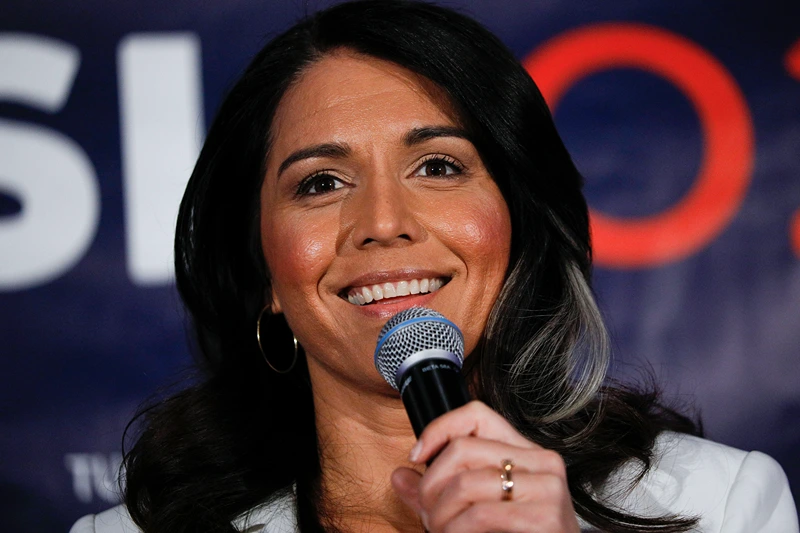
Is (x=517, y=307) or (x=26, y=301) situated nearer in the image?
(x=517, y=307)

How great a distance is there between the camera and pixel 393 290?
5.15ft

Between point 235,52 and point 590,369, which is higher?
point 235,52

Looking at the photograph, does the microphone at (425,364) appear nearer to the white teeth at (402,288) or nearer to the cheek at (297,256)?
the white teeth at (402,288)

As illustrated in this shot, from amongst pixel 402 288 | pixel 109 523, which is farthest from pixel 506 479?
pixel 109 523

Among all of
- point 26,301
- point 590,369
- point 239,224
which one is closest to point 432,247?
point 590,369

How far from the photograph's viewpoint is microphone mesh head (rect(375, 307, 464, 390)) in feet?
3.65

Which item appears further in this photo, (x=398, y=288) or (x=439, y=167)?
(x=439, y=167)

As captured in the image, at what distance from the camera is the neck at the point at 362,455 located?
1.71 meters

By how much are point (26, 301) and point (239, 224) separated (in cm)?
84

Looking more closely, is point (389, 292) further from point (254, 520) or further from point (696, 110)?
point (696, 110)

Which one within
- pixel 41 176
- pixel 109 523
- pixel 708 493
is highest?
pixel 41 176

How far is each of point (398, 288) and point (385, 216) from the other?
12cm

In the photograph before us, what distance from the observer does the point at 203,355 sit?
217 cm

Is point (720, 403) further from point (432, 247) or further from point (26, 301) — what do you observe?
point (26, 301)
